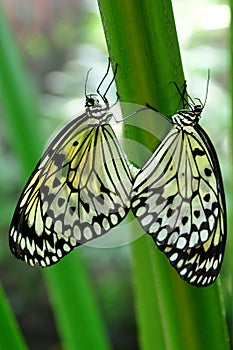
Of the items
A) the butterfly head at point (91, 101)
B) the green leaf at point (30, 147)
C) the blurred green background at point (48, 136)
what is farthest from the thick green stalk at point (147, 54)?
the blurred green background at point (48, 136)

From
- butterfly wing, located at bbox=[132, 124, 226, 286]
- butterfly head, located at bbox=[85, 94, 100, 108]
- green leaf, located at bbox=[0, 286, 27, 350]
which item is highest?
butterfly head, located at bbox=[85, 94, 100, 108]

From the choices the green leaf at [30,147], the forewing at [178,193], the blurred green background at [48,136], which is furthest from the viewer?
the blurred green background at [48,136]

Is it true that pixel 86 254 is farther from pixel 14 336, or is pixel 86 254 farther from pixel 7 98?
pixel 14 336

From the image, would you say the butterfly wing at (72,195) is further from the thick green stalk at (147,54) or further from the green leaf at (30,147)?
the green leaf at (30,147)

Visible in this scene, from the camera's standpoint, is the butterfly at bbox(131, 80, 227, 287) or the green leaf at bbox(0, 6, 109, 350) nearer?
the butterfly at bbox(131, 80, 227, 287)

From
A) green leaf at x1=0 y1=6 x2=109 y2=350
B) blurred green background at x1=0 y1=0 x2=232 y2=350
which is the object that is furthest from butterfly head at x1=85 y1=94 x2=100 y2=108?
blurred green background at x1=0 y1=0 x2=232 y2=350

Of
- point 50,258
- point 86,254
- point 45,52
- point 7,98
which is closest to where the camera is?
point 50,258

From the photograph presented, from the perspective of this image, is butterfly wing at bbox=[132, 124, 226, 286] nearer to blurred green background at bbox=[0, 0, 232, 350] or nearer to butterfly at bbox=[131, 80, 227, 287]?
butterfly at bbox=[131, 80, 227, 287]

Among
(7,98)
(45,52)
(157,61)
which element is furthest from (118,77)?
(45,52)
